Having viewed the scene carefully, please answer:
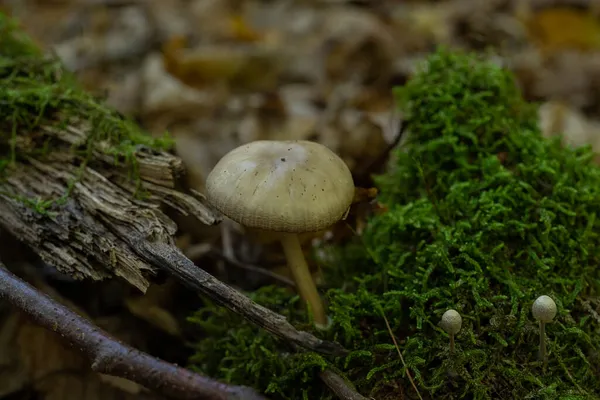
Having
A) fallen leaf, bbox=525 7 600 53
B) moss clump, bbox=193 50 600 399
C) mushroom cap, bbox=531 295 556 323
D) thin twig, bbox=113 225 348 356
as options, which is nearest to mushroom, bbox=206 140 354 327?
thin twig, bbox=113 225 348 356

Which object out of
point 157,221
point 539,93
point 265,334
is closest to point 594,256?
point 265,334

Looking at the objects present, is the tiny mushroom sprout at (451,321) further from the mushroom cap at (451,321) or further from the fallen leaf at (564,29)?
the fallen leaf at (564,29)

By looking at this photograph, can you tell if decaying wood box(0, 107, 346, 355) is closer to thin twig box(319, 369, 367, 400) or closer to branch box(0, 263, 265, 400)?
thin twig box(319, 369, 367, 400)

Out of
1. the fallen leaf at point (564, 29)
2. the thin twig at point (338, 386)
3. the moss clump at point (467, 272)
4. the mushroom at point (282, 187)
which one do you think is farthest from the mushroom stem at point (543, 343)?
the fallen leaf at point (564, 29)

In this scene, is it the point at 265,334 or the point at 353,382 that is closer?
the point at 353,382

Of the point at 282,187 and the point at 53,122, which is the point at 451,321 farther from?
the point at 53,122

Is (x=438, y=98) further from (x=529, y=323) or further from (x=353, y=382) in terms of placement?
(x=353, y=382)

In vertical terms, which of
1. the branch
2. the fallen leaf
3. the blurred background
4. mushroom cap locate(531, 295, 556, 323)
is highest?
the branch
